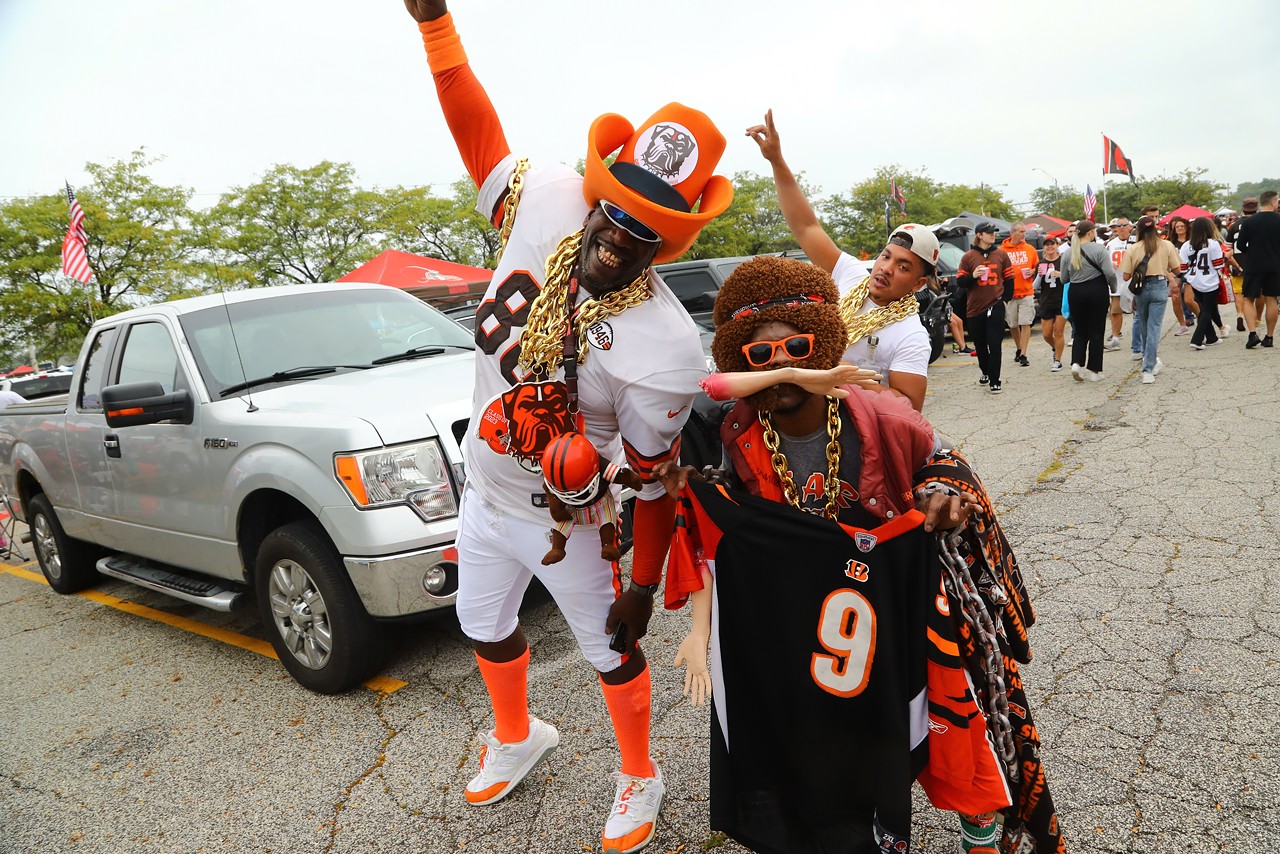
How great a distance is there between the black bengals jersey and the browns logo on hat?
67 centimetres

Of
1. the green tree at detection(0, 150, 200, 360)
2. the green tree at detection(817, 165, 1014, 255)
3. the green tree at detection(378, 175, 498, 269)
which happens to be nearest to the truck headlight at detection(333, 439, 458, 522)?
the green tree at detection(0, 150, 200, 360)

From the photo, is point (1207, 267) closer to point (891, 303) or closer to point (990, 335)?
point (990, 335)

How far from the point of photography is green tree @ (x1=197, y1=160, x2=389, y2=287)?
28.6 meters

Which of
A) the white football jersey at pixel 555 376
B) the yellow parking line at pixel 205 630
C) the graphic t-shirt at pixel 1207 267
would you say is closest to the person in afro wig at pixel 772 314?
the white football jersey at pixel 555 376

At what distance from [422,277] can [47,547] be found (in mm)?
14182

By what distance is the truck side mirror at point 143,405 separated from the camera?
3.85 meters

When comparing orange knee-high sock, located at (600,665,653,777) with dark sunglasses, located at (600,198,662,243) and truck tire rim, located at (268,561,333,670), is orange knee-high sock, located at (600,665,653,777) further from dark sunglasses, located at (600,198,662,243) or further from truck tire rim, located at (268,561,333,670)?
truck tire rim, located at (268,561,333,670)

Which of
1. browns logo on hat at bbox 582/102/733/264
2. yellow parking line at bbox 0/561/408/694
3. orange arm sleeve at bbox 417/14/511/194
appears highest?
orange arm sleeve at bbox 417/14/511/194

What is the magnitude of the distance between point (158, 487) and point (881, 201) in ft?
144

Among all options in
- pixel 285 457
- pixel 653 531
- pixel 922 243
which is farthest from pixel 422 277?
pixel 653 531

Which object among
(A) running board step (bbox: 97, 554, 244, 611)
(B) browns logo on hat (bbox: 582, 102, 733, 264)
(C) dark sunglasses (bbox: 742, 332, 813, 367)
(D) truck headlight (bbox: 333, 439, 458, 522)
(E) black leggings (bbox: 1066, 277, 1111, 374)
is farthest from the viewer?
(E) black leggings (bbox: 1066, 277, 1111, 374)

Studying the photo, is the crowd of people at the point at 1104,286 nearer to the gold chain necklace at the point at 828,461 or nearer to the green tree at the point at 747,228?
the gold chain necklace at the point at 828,461

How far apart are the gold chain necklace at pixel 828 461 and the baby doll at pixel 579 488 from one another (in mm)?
386

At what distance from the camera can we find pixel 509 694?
2855 millimetres
